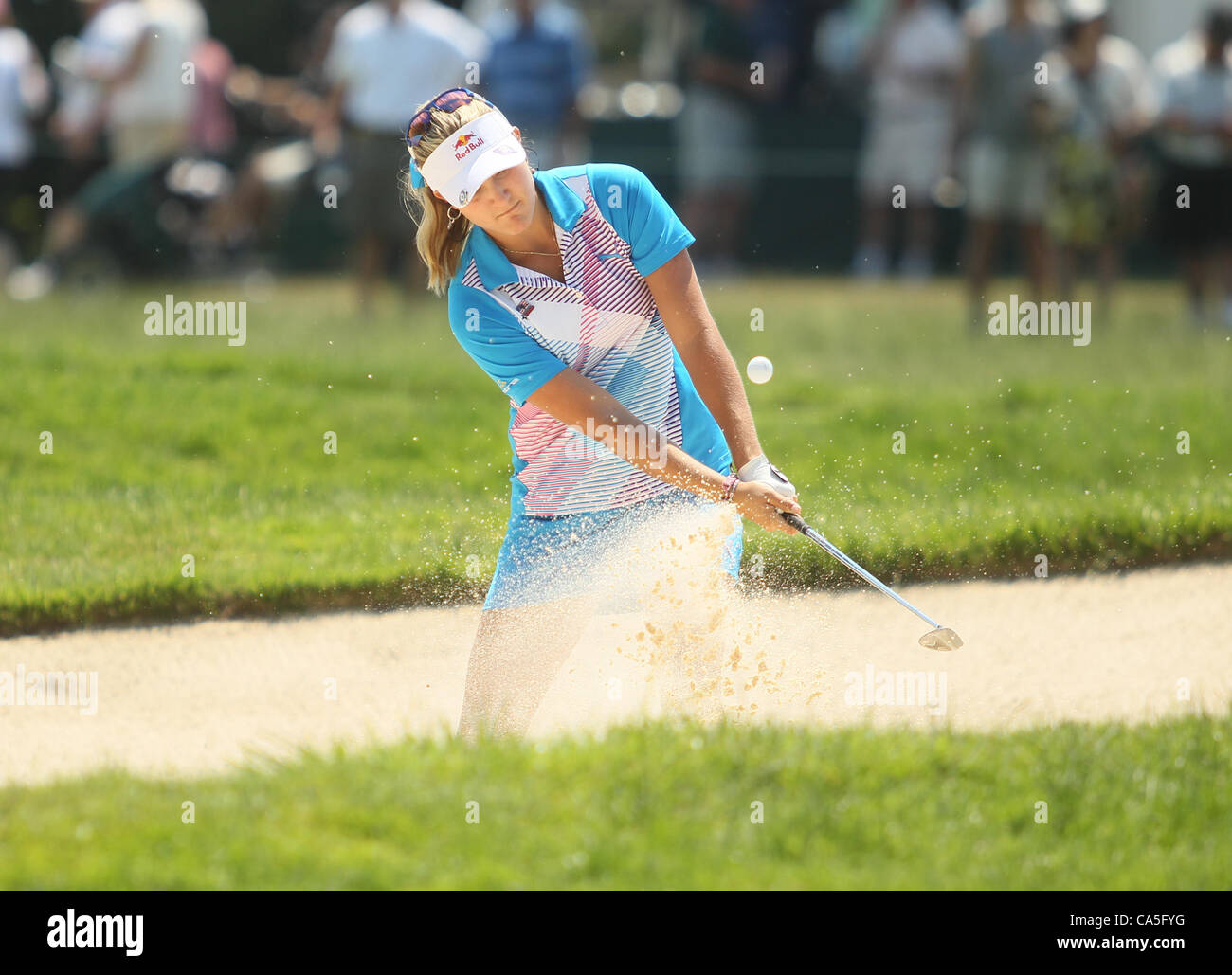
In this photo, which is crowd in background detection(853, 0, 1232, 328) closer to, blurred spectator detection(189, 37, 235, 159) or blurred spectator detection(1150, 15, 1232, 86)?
blurred spectator detection(1150, 15, 1232, 86)

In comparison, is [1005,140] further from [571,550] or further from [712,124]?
[571,550]

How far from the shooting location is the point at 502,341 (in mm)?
4078

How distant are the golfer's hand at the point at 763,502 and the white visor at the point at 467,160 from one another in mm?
986

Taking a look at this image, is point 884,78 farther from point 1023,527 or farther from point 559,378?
point 559,378

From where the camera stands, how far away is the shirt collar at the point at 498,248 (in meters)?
4.12

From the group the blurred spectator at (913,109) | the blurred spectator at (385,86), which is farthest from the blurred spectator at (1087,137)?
the blurred spectator at (385,86)

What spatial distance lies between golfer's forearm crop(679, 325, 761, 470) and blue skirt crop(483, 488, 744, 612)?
193 mm

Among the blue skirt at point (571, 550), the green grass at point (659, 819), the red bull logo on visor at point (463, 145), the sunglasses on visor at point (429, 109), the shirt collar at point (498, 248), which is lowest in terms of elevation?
the green grass at point (659, 819)

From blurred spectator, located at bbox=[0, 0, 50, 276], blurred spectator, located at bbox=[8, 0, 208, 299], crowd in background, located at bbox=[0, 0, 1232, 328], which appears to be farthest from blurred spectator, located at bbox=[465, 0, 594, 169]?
blurred spectator, located at bbox=[0, 0, 50, 276]

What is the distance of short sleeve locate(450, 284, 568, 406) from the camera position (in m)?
4.06

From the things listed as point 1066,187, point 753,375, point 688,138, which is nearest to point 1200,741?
point 753,375

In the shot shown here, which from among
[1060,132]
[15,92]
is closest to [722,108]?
[1060,132]

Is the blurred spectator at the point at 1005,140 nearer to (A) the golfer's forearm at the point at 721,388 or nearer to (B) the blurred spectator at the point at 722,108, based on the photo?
(B) the blurred spectator at the point at 722,108

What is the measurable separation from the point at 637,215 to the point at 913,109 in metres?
9.50
